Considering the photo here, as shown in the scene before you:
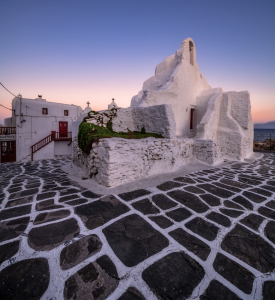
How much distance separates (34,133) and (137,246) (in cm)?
1660

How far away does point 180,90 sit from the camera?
9.21 m

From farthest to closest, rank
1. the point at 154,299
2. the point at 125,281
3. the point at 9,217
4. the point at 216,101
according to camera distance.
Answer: the point at 216,101, the point at 9,217, the point at 125,281, the point at 154,299

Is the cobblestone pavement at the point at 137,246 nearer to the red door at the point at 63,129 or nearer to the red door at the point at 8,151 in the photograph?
the red door at the point at 8,151

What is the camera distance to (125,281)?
5.43 ft

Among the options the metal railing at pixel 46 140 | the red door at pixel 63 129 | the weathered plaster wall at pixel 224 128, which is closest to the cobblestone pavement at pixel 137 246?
the weathered plaster wall at pixel 224 128

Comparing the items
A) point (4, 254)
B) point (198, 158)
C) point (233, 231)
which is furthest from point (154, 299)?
point (198, 158)

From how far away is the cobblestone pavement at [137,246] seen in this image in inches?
62.9

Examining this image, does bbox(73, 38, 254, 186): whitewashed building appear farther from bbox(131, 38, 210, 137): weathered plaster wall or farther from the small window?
the small window

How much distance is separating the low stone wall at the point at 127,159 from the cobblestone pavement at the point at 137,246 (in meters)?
0.89

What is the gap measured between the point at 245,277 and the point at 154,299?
114 centimetres

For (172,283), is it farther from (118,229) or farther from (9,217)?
(9,217)

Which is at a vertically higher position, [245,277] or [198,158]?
[198,158]

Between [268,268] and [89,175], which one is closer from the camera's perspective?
[268,268]

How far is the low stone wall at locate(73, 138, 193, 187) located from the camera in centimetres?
433
